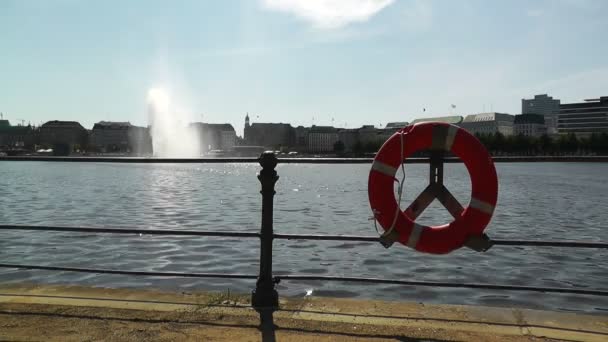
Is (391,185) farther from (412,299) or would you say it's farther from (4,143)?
(4,143)

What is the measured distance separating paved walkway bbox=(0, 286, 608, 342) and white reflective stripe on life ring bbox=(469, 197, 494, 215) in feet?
2.91

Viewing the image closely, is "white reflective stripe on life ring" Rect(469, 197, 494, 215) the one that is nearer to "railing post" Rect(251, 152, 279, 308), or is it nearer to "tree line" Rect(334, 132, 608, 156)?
"railing post" Rect(251, 152, 279, 308)

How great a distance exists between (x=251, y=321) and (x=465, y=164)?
2.08 meters

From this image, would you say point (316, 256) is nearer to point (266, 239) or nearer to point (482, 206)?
point (266, 239)

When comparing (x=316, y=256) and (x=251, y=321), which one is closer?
(x=251, y=321)

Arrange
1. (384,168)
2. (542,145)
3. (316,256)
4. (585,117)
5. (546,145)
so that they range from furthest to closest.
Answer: (585,117) → (542,145) → (546,145) → (316,256) → (384,168)

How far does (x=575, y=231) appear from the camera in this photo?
19906 mm

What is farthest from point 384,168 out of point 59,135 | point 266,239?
point 59,135

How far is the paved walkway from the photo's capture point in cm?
395

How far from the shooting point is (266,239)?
4754 mm

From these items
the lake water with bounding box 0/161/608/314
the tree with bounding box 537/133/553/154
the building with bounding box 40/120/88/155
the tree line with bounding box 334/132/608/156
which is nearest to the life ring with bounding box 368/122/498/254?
the lake water with bounding box 0/161/608/314

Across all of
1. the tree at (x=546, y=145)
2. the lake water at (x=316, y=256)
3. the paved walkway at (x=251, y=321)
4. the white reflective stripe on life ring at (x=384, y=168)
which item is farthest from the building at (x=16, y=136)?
the white reflective stripe on life ring at (x=384, y=168)

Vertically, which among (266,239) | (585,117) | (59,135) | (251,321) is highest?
(585,117)

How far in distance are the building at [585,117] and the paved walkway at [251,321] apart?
637 feet
